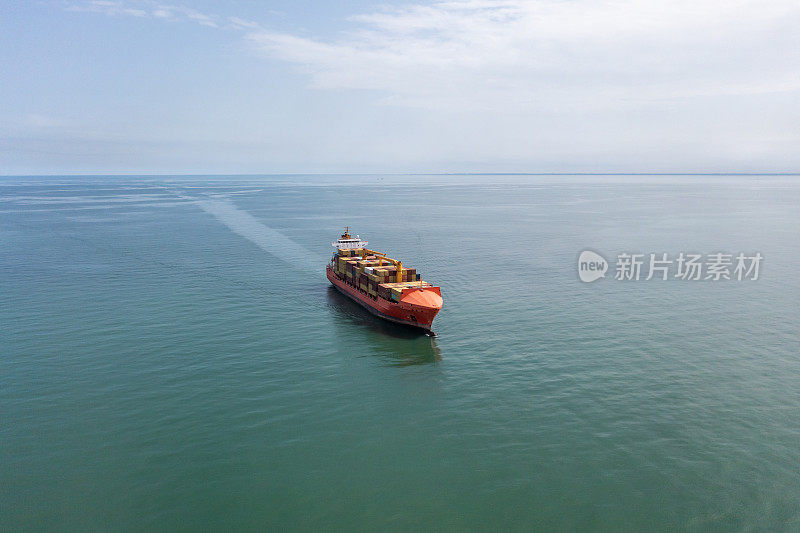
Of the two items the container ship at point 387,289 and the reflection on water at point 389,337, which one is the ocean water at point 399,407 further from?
the container ship at point 387,289

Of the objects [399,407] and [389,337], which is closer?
[399,407]

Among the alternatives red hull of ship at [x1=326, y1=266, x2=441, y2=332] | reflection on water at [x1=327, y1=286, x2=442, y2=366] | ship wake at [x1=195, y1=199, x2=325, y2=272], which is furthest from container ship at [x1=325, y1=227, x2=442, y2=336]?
ship wake at [x1=195, y1=199, x2=325, y2=272]

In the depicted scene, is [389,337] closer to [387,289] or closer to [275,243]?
[387,289]

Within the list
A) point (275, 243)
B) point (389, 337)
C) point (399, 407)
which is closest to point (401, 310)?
point (389, 337)

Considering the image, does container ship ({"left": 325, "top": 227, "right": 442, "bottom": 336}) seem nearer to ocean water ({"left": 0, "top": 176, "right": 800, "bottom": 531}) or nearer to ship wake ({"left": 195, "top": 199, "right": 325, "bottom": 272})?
ocean water ({"left": 0, "top": 176, "right": 800, "bottom": 531})

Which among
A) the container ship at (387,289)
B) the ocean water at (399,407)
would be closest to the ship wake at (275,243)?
the container ship at (387,289)

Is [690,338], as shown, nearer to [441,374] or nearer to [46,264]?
[441,374]
